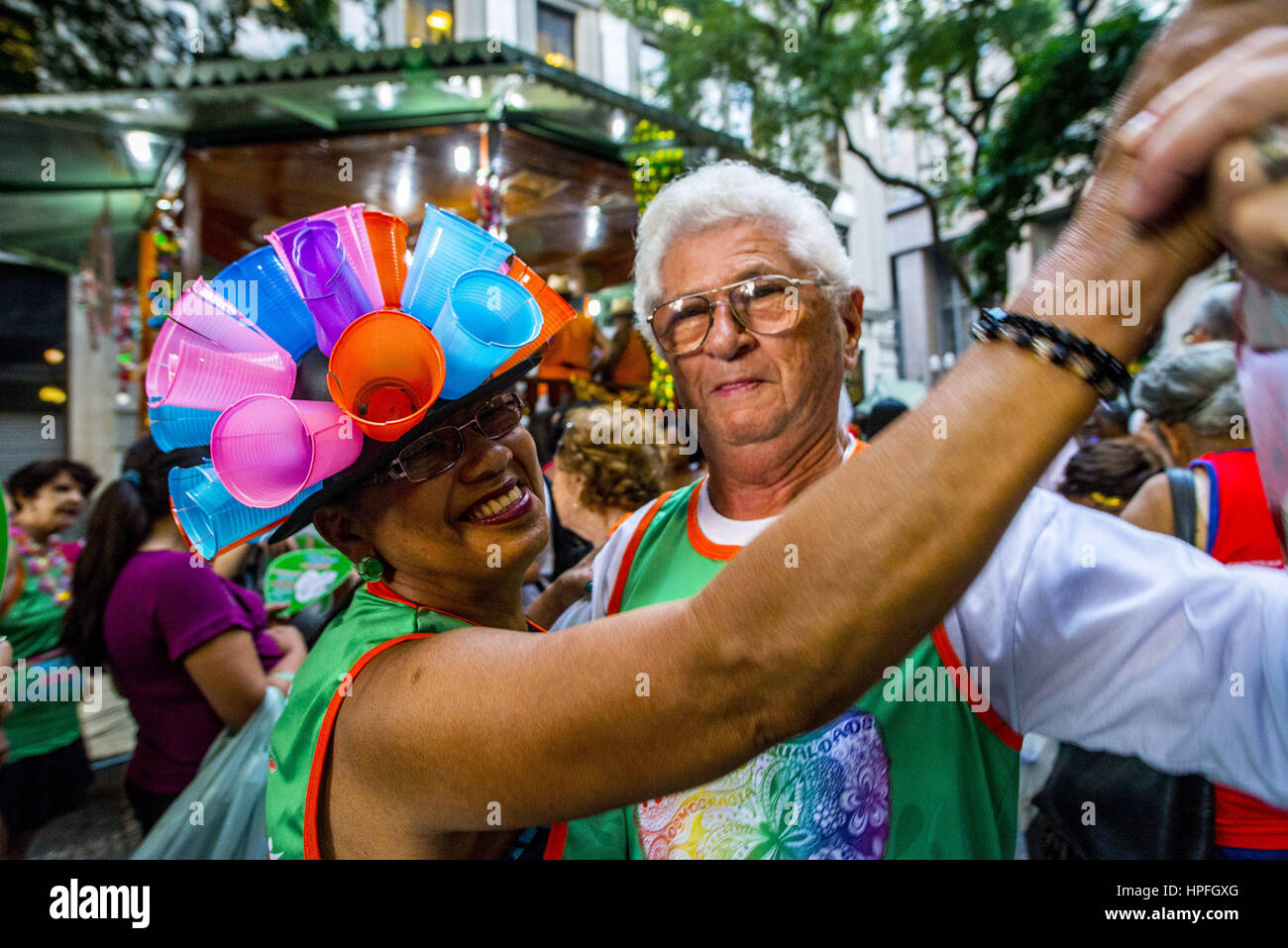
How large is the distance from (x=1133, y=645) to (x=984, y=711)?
0.93 feet

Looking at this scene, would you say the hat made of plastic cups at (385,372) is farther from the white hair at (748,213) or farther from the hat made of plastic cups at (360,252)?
the white hair at (748,213)

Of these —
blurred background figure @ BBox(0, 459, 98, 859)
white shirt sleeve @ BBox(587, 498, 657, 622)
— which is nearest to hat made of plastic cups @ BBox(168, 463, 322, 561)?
white shirt sleeve @ BBox(587, 498, 657, 622)

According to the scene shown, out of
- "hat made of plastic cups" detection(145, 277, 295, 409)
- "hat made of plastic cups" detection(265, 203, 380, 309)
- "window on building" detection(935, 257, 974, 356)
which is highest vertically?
"window on building" detection(935, 257, 974, 356)

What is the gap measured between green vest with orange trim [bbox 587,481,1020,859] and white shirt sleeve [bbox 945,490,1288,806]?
76 mm

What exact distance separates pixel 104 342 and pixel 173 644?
1106cm

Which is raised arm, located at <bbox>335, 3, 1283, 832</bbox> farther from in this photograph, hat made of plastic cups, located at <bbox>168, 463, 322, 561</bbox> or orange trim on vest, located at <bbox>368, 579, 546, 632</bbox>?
hat made of plastic cups, located at <bbox>168, 463, 322, 561</bbox>

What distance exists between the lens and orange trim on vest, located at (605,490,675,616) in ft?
5.80

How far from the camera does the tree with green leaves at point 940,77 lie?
29.4ft

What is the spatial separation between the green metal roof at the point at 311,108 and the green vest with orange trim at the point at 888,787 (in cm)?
382

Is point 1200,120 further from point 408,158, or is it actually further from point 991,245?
point 991,245

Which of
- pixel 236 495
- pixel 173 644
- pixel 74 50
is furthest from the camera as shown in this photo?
pixel 74 50

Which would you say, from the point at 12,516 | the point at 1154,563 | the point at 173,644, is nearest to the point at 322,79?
the point at 12,516

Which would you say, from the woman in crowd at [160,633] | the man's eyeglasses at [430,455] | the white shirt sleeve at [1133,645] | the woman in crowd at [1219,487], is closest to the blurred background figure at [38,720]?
the woman in crowd at [160,633]

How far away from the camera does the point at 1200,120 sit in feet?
1.78
